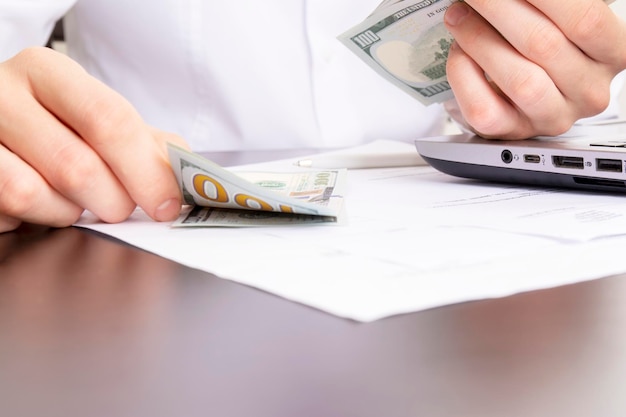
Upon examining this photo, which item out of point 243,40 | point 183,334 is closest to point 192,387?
point 183,334

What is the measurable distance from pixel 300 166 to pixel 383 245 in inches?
16.3

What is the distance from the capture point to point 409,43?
0.69 meters

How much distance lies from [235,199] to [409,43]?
326 millimetres

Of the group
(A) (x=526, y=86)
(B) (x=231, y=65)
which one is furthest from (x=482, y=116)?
(B) (x=231, y=65)

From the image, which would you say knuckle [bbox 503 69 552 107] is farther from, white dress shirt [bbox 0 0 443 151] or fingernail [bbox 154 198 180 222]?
white dress shirt [bbox 0 0 443 151]

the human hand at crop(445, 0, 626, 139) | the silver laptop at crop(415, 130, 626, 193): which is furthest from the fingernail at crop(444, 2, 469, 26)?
the silver laptop at crop(415, 130, 626, 193)

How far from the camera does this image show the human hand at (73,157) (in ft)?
1.50

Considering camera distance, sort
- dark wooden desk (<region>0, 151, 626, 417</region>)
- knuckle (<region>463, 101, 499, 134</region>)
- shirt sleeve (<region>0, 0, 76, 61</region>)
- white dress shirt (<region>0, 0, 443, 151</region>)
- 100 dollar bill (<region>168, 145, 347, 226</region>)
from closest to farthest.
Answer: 1. dark wooden desk (<region>0, 151, 626, 417</region>)
2. 100 dollar bill (<region>168, 145, 347, 226</region>)
3. knuckle (<region>463, 101, 499, 134</region>)
4. shirt sleeve (<region>0, 0, 76, 61</region>)
5. white dress shirt (<region>0, 0, 443, 151</region>)

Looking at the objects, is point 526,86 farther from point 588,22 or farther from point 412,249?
point 412,249

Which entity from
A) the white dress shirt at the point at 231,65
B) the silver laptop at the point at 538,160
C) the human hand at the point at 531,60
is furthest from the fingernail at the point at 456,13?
the white dress shirt at the point at 231,65

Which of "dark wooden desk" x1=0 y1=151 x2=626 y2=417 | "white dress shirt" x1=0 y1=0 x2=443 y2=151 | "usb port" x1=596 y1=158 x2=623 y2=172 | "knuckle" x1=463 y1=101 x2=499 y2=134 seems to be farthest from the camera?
"white dress shirt" x1=0 y1=0 x2=443 y2=151

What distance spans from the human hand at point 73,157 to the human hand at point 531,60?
0.96ft

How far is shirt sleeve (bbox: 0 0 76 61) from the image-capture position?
3.14 feet

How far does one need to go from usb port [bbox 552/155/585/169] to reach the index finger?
0.28 m
